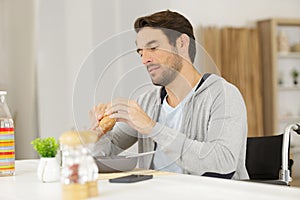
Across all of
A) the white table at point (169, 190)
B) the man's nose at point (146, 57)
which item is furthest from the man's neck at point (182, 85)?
the white table at point (169, 190)

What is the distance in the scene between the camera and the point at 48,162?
1.56 m

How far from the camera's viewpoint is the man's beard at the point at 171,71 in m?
1.82

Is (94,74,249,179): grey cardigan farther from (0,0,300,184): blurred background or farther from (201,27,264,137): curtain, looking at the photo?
Result: (201,27,264,137): curtain

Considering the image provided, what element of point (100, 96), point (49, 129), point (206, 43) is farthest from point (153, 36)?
point (206, 43)

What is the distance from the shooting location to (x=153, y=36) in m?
1.78

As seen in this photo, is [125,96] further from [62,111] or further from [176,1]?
[176,1]

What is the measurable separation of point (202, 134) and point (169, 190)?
1.99 ft

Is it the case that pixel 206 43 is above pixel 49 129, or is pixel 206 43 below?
above

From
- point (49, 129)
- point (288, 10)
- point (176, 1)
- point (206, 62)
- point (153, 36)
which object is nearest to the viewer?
point (153, 36)

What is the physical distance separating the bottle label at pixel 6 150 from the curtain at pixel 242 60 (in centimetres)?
314

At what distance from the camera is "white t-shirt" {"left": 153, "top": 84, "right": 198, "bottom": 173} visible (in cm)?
183

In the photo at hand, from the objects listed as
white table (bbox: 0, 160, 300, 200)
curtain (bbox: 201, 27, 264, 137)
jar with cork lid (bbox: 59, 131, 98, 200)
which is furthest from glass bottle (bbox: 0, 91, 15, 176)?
curtain (bbox: 201, 27, 264, 137)

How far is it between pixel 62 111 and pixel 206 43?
52.4 inches

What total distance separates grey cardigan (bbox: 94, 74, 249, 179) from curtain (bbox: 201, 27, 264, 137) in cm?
283
